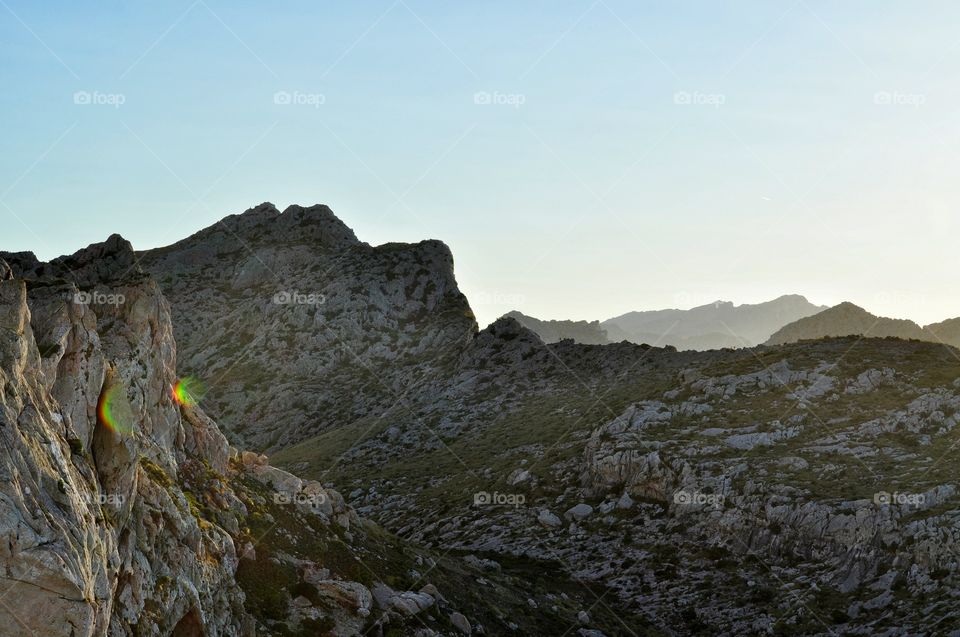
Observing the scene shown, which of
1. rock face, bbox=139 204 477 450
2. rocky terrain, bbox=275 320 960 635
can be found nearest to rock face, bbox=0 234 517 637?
rocky terrain, bbox=275 320 960 635

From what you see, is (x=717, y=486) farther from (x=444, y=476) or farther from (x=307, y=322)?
(x=307, y=322)

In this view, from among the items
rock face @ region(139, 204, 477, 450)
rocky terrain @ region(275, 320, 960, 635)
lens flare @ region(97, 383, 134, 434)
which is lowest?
rocky terrain @ region(275, 320, 960, 635)

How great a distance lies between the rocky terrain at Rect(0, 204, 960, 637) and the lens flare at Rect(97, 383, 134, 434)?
10 centimetres

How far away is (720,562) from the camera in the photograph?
185 feet

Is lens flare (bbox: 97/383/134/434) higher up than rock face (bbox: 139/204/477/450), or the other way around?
rock face (bbox: 139/204/477/450)

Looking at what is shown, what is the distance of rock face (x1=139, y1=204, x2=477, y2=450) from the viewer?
354 feet

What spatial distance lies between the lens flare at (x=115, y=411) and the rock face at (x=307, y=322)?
70.3 metres

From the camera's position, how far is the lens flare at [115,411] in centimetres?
3050

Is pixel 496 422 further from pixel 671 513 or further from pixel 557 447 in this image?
pixel 671 513

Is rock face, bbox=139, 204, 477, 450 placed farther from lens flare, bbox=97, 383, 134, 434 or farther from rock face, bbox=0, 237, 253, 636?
lens flare, bbox=97, 383, 134, 434

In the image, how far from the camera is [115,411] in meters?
31.0

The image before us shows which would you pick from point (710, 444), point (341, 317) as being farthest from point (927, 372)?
point (341, 317)

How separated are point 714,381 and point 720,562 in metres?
23.7

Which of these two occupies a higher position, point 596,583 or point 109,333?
point 109,333
